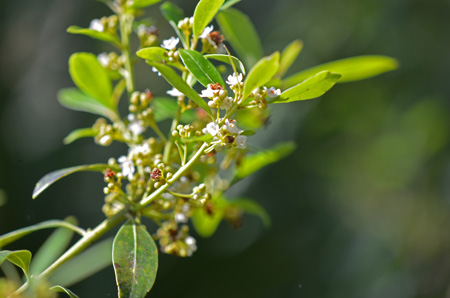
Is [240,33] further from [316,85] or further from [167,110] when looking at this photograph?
[316,85]

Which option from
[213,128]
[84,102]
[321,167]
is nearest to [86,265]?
[84,102]

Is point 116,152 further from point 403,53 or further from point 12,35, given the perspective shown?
point 403,53

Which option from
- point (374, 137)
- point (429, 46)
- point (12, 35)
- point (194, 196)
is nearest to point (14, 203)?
point (12, 35)

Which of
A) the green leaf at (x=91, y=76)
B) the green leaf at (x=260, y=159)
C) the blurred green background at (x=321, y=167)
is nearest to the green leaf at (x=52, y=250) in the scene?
the green leaf at (x=91, y=76)

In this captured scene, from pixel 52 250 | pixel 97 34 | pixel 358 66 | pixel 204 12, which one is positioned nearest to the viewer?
pixel 204 12

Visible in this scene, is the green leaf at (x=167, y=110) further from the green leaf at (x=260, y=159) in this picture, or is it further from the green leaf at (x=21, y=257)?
the green leaf at (x=21, y=257)

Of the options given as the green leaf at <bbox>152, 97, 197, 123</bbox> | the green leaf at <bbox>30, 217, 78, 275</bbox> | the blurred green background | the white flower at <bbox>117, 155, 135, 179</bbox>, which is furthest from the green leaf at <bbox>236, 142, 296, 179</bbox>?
the blurred green background
